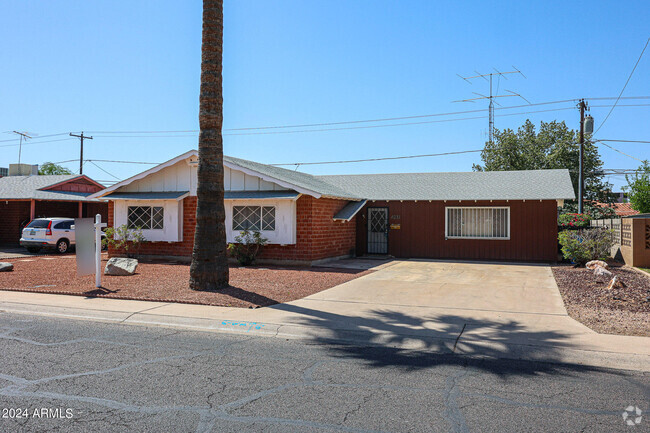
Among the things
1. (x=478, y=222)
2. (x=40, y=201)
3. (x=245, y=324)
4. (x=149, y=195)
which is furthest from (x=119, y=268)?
(x=40, y=201)

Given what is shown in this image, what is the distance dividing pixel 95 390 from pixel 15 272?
11191 millimetres

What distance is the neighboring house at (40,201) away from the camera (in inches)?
A: 993

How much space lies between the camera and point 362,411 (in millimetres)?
4363

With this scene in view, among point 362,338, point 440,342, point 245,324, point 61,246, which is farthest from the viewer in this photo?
point 61,246

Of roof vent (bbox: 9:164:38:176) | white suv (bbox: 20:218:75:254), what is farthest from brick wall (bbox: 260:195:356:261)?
roof vent (bbox: 9:164:38:176)

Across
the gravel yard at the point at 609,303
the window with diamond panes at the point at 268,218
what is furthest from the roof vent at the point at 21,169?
the gravel yard at the point at 609,303

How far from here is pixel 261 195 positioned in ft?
56.0

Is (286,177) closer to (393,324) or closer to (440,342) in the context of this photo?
(393,324)

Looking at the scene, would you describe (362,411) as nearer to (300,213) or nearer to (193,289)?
(193,289)

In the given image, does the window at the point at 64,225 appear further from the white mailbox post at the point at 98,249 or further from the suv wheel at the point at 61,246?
the white mailbox post at the point at 98,249

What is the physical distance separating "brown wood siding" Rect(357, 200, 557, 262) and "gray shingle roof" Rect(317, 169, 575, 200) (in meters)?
0.37

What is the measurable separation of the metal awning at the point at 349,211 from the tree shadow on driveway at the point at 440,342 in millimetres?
10017

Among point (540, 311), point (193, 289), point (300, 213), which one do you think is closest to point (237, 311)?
point (193, 289)

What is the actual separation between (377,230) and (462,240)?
3624mm
